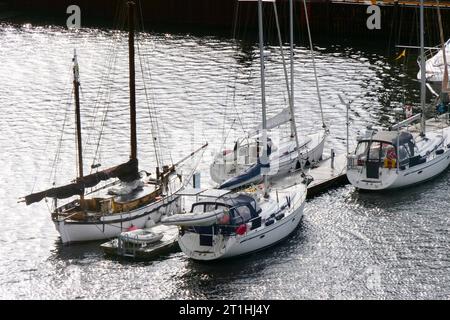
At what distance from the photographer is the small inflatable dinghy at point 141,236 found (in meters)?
66.6

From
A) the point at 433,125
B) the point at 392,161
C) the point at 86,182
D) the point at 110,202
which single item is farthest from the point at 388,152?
the point at 86,182

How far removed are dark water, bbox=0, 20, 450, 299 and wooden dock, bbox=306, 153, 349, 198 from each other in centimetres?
76

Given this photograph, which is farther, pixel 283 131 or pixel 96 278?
pixel 283 131

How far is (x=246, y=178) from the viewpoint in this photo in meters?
74.8

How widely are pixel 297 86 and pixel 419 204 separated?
35.2m

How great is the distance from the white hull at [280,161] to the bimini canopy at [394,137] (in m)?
5.72

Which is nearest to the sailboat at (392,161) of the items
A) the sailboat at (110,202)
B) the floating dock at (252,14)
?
the sailboat at (110,202)

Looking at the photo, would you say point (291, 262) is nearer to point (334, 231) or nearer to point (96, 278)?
point (334, 231)

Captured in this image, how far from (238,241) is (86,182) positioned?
10.9 metres

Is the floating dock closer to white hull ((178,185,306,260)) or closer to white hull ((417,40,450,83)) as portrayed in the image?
white hull ((417,40,450,83))

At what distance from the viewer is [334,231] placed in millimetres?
71250

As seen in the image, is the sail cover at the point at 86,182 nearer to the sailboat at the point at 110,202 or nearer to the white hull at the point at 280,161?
the sailboat at the point at 110,202
